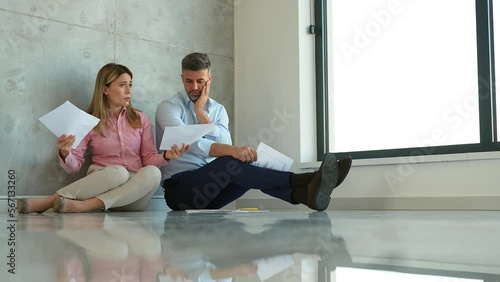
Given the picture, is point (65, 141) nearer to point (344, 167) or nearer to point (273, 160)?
point (273, 160)

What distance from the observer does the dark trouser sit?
9.87 ft

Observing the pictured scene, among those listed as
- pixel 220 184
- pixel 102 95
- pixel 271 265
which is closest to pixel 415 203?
pixel 220 184

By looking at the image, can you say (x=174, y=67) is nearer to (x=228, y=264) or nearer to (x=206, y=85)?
(x=206, y=85)

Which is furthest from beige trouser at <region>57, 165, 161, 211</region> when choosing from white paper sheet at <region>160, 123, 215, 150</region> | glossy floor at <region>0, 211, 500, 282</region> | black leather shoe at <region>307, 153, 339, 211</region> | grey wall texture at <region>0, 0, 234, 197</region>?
glossy floor at <region>0, 211, 500, 282</region>

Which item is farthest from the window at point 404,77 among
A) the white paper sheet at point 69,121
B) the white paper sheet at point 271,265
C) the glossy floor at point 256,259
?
the white paper sheet at point 271,265

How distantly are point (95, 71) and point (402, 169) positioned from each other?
1929 millimetres

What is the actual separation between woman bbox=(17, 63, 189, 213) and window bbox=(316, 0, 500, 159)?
1.25 metres

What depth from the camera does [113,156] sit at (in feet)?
11.3

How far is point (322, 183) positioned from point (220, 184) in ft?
1.90

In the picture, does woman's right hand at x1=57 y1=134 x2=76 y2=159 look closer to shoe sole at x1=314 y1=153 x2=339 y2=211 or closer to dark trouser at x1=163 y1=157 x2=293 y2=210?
dark trouser at x1=163 y1=157 x2=293 y2=210

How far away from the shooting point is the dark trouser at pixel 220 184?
9.87 feet

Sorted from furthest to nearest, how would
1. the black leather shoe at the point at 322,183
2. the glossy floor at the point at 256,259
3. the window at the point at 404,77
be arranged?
the window at the point at 404,77 < the black leather shoe at the point at 322,183 < the glossy floor at the point at 256,259

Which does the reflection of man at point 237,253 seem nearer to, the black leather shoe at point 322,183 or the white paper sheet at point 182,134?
the black leather shoe at point 322,183

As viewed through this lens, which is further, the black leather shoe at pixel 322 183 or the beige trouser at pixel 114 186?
the beige trouser at pixel 114 186
